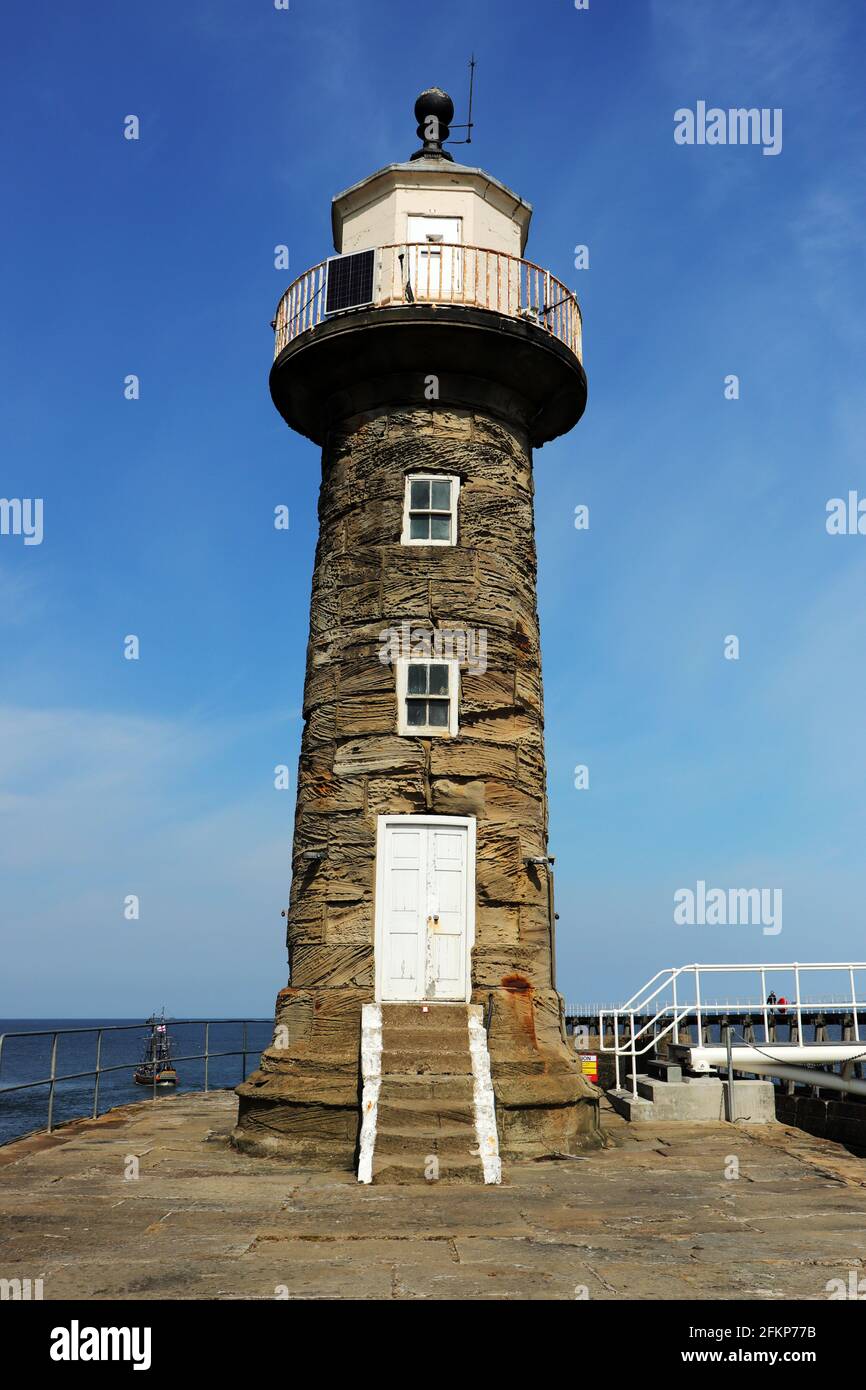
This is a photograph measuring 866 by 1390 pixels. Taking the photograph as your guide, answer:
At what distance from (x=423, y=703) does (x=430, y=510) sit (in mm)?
2626

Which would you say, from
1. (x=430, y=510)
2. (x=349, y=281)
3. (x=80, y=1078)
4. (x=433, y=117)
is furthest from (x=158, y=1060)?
(x=80, y=1078)

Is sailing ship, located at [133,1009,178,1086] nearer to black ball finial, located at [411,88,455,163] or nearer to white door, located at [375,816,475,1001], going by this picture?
white door, located at [375,816,475,1001]

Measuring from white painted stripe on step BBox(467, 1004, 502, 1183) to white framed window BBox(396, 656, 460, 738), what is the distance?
342cm

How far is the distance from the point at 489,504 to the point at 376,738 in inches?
140

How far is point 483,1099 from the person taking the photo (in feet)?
35.9

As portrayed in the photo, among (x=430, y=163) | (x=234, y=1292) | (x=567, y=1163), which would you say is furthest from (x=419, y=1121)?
(x=430, y=163)

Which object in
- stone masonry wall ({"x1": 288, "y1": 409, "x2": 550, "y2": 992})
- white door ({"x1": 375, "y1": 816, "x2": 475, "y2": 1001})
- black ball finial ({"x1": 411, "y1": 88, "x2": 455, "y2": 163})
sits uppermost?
black ball finial ({"x1": 411, "y1": 88, "x2": 455, "y2": 163})

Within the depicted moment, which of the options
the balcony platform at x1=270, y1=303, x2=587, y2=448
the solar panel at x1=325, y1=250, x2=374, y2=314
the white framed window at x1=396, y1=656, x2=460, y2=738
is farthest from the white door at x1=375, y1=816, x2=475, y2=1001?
the solar panel at x1=325, y1=250, x2=374, y2=314

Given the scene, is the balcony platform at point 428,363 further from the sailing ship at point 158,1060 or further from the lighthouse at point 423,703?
the sailing ship at point 158,1060

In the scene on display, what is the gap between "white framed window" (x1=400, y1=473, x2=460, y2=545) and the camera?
1389 cm

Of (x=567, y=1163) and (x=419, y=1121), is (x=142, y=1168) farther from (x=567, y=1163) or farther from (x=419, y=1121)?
(x=567, y=1163)

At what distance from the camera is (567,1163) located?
1147cm

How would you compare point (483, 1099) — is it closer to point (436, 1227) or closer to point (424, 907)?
point (424, 907)

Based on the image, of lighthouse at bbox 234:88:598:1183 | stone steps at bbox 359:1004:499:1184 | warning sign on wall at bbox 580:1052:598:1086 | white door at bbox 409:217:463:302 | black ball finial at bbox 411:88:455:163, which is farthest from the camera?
warning sign on wall at bbox 580:1052:598:1086
